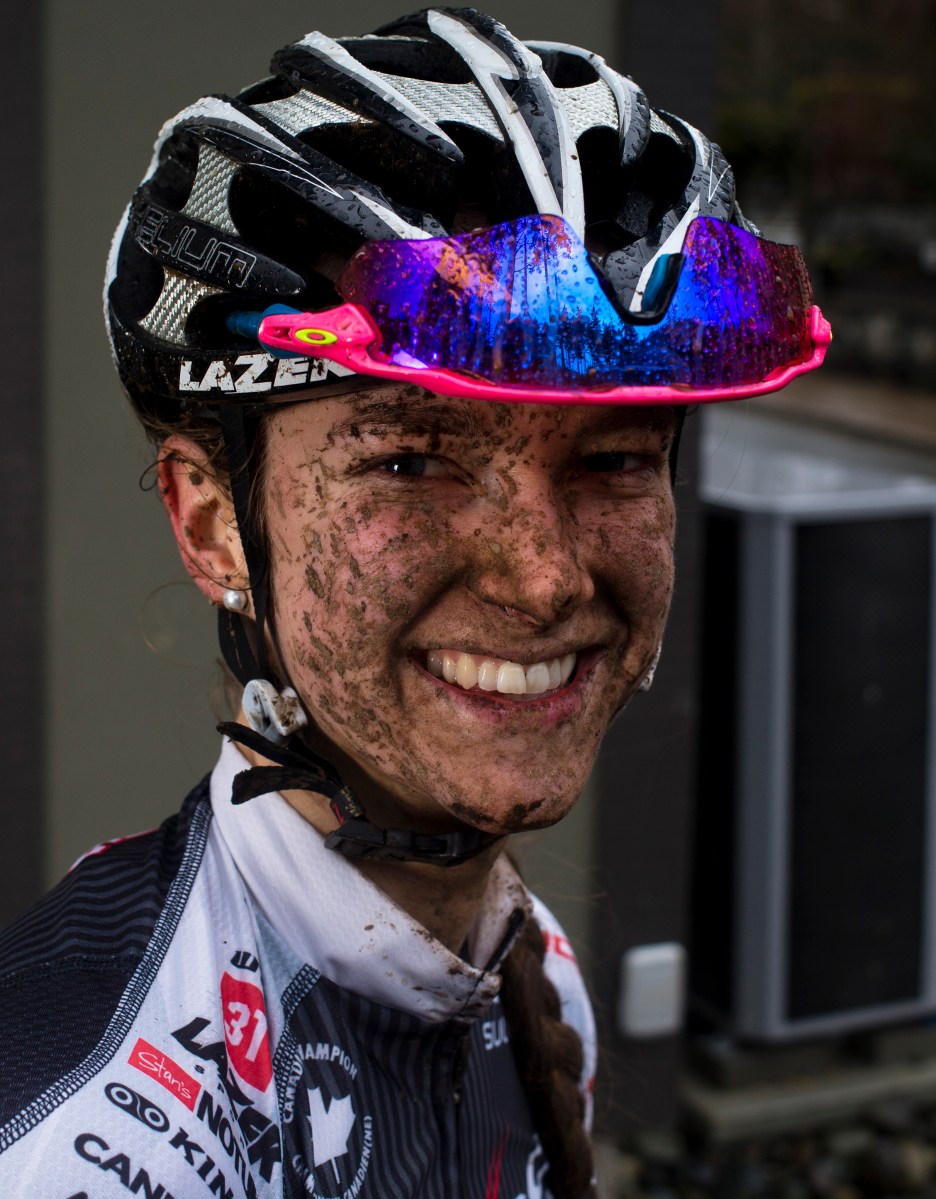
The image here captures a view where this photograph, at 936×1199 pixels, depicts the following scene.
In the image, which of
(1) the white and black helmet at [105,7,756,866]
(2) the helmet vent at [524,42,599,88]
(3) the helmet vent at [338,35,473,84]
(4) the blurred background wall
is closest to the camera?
(1) the white and black helmet at [105,7,756,866]

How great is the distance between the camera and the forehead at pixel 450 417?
1.46 metres

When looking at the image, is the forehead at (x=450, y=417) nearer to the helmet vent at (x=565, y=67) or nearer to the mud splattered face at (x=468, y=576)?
the mud splattered face at (x=468, y=576)

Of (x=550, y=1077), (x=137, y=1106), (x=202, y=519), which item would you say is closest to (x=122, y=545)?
(x=202, y=519)

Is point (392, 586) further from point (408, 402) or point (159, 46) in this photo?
point (159, 46)

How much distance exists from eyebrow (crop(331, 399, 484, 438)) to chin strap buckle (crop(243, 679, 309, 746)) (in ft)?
1.23

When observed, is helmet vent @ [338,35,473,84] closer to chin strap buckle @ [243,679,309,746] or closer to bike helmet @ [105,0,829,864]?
bike helmet @ [105,0,829,864]

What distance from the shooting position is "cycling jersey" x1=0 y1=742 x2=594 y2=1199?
1.32 m

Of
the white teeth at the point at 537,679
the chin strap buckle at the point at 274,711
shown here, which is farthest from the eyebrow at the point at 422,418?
the chin strap buckle at the point at 274,711

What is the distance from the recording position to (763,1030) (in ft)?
16.0

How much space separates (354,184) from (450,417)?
0.30 metres

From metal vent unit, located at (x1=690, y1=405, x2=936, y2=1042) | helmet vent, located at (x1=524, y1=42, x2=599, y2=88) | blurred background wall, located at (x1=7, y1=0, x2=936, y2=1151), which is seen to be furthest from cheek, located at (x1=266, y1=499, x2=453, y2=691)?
metal vent unit, located at (x1=690, y1=405, x2=936, y2=1042)

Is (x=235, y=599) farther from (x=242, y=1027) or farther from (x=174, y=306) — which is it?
(x=242, y=1027)

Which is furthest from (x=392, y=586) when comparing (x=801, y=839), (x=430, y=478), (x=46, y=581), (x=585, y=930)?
(x=801, y=839)

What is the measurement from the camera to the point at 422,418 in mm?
1471
